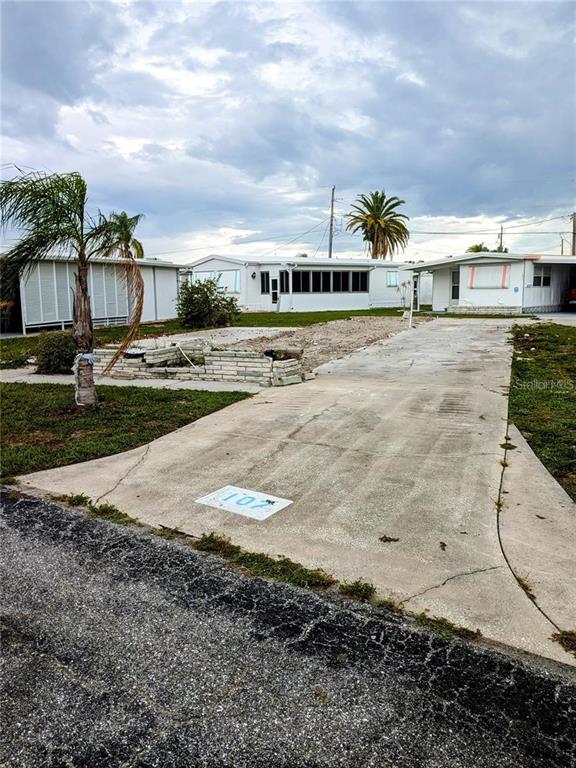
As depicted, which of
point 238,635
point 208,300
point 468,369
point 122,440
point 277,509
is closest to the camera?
point 238,635

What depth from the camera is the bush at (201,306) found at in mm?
21328

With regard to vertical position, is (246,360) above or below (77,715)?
above

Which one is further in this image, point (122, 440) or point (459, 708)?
point (122, 440)

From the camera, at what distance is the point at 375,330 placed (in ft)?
65.3

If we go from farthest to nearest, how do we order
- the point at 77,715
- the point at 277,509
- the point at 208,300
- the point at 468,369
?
the point at 208,300 → the point at 468,369 → the point at 277,509 → the point at 77,715

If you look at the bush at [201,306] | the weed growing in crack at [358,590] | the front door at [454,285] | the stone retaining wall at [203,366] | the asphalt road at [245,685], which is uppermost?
the front door at [454,285]

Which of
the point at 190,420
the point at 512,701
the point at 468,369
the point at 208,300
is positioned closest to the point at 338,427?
the point at 190,420

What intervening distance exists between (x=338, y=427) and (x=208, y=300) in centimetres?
1563

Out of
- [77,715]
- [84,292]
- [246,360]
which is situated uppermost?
[84,292]

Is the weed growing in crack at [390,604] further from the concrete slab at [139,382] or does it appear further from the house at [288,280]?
the house at [288,280]

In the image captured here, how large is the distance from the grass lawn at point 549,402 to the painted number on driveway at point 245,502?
2.34 meters

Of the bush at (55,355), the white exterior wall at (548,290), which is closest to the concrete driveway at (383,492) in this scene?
the bush at (55,355)

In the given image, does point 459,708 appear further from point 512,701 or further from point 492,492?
point 492,492

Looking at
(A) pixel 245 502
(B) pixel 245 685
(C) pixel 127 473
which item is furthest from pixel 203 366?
(B) pixel 245 685
